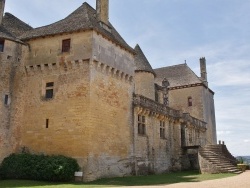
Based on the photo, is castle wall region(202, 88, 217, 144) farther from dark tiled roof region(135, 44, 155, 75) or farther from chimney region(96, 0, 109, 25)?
chimney region(96, 0, 109, 25)

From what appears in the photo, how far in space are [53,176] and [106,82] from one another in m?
7.10

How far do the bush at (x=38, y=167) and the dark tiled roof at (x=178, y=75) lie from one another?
2467 centimetres

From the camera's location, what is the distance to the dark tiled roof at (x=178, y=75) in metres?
38.8

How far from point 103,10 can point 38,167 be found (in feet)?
40.1

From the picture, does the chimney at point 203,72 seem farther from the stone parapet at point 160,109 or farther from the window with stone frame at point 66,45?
the window with stone frame at point 66,45

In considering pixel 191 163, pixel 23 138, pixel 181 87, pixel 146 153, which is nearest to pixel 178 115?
pixel 191 163

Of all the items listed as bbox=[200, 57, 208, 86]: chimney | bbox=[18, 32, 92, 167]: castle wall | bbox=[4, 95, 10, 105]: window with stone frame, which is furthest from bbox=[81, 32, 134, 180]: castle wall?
bbox=[200, 57, 208, 86]: chimney

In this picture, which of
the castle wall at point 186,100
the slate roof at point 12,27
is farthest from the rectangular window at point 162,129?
the slate roof at point 12,27

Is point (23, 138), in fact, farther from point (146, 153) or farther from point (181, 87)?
point (181, 87)

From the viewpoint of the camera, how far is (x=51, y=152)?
60.2ft

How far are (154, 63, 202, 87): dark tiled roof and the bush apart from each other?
80.9ft

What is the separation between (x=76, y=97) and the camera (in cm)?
1872

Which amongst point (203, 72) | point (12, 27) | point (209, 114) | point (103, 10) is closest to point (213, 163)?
point (103, 10)

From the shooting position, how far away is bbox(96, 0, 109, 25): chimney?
21.8 meters
